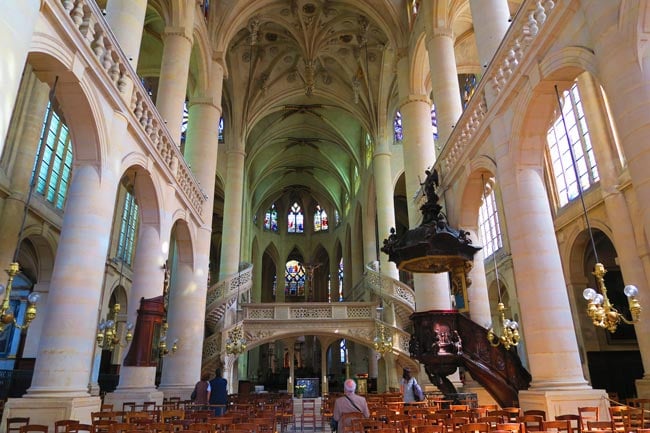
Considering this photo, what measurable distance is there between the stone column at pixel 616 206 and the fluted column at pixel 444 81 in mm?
3466

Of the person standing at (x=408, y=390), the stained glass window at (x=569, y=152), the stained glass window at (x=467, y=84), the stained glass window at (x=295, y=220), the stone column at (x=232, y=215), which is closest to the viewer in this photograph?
the person standing at (x=408, y=390)

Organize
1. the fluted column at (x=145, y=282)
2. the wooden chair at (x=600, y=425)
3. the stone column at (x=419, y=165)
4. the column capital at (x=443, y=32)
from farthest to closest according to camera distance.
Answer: the column capital at (x=443, y=32), the stone column at (x=419, y=165), the fluted column at (x=145, y=282), the wooden chair at (x=600, y=425)

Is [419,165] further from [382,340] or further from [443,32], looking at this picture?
[382,340]

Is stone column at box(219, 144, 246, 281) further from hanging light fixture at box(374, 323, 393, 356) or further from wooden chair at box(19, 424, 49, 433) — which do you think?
wooden chair at box(19, 424, 49, 433)

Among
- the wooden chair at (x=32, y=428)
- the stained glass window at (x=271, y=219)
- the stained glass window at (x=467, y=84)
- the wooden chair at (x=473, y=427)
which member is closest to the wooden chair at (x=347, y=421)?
the wooden chair at (x=473, y=427)

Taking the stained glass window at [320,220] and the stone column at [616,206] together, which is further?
the stained glass window at [320,220]

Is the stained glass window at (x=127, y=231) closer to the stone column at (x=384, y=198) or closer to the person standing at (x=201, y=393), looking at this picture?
the stone column at (x=384, y=198)

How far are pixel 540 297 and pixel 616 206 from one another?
5.69 metres

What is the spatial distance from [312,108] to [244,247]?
9.59 meters

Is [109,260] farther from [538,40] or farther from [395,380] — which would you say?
[538,40]

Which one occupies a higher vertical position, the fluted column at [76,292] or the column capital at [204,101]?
the column capital at [204,101]

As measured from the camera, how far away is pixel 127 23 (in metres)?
8.70

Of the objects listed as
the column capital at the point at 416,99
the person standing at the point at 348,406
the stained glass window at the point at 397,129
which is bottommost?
the person standing at the point at 348,406

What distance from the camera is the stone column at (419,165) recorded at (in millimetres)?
12211
